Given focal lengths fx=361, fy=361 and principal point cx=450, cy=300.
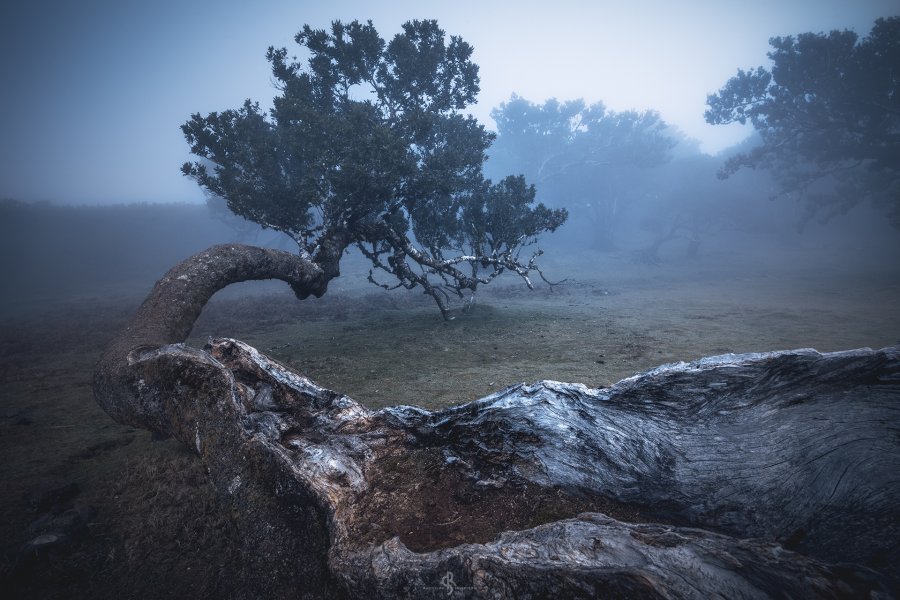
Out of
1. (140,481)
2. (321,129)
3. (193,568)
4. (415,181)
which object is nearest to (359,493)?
(193,568)

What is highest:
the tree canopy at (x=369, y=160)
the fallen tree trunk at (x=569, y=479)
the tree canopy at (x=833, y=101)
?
the tree canopy at (x=833, y=101)

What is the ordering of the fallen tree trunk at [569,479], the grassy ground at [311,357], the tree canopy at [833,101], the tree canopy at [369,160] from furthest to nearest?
1. the tree canopy at [833,101]
2. the tree canopy at [369,160]
3. the grassy ground at [311,357]
4. the fallen tree trunk at [569,479]

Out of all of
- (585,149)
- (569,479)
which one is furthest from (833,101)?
(569,479)

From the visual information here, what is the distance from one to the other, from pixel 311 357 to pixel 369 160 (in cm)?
628

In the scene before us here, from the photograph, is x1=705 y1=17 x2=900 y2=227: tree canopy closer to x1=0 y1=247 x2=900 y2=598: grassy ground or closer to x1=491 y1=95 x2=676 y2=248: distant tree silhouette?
x1=0 y1=247 x2=900 y2=598: grassy ground

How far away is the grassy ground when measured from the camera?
3635mm

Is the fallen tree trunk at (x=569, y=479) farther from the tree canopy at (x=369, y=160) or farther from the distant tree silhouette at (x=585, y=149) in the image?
the distant tree silhouette at (x=585, y=149)

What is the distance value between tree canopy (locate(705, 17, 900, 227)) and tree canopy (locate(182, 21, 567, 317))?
2645 centimetres

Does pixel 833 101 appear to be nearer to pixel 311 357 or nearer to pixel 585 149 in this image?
pixel 585 149

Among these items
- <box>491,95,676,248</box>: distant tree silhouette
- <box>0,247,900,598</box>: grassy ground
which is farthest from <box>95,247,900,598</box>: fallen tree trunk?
<box>491,95,676,248</box>: distant tree silhouette

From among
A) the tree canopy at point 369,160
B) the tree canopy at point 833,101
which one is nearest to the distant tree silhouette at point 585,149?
the tree canopy at point 833,101

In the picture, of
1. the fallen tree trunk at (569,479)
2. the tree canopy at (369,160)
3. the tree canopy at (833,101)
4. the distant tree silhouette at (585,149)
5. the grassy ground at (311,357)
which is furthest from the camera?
the distant tree silhouette at (585,149)

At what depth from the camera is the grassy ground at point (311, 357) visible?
363 cm

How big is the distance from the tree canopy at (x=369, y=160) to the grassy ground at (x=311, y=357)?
137 inches
